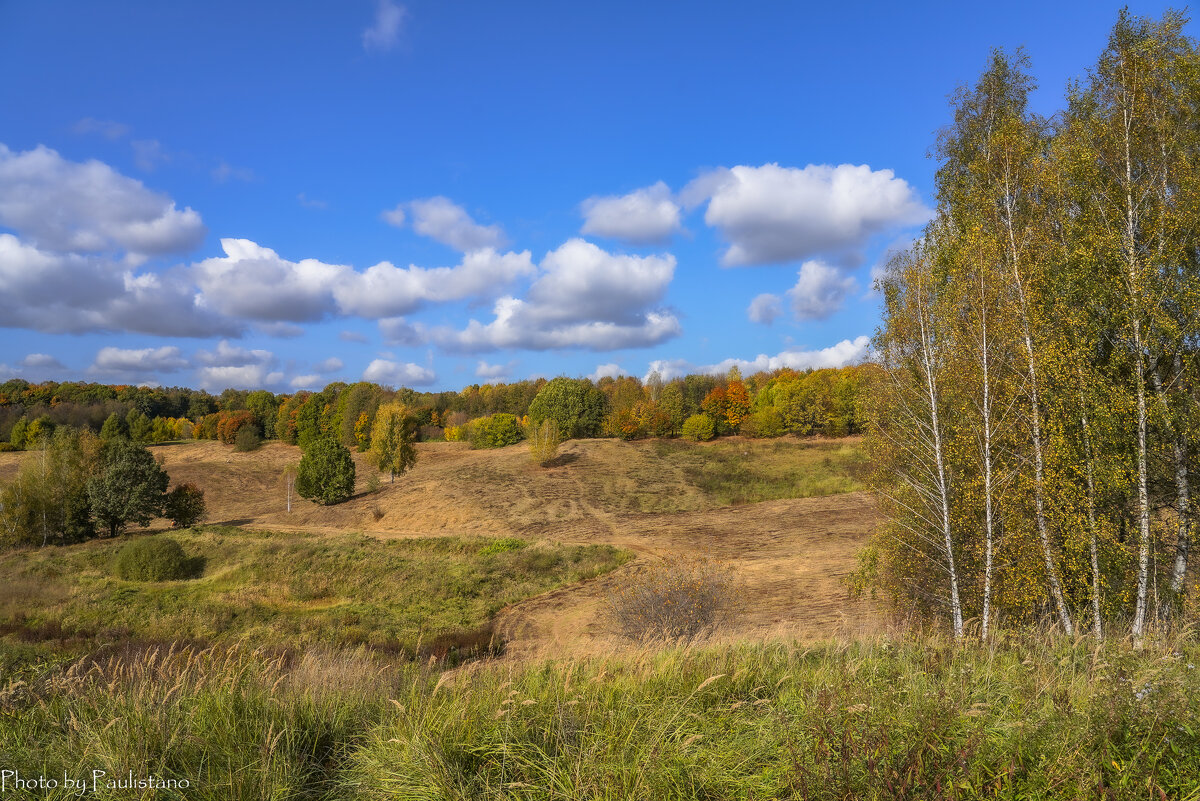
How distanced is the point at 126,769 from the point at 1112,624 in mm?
14918

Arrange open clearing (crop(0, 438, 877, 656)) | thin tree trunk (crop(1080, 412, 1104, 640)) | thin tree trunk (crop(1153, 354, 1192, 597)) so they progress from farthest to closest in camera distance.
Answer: open clearing (crop(0, 438, 877, 656)) → thin tree trunk (crop(1153, 354, 1192, 597)) → thin tree trunk (crop(1080, 412, 1104, 640))

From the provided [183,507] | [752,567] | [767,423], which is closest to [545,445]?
[183,507]

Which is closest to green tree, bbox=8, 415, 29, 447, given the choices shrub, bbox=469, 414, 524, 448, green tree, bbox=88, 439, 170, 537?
green tree, bbox=88, 439, 170, 537

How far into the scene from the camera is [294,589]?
25547 millimetres

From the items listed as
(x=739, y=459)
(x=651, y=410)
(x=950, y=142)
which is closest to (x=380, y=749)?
(x=950, y=142)

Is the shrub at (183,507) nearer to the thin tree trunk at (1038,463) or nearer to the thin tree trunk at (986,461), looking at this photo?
the thin tree trunk at (986,461)

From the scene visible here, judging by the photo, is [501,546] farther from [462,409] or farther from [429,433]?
[462,409]

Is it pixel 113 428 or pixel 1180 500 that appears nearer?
pixel 1180 500

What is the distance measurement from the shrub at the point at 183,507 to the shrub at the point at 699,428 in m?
50.8

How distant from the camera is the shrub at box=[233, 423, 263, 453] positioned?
83062 mm

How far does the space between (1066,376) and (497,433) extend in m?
67.3

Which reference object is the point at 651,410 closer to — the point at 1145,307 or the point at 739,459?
the point at 739,459

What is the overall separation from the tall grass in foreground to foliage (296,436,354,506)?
1923 inches

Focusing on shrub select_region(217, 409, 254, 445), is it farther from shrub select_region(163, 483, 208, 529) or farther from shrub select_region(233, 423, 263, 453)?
shrub select_region(163, 483, 208, 529)
